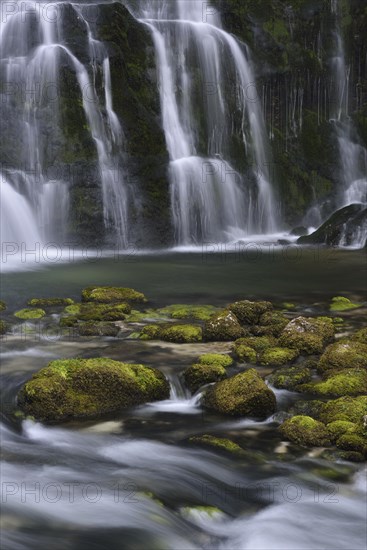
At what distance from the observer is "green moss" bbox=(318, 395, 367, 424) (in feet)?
17.3

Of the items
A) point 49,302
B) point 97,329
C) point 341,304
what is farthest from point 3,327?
point 341,304

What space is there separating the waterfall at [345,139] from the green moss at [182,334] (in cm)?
1983

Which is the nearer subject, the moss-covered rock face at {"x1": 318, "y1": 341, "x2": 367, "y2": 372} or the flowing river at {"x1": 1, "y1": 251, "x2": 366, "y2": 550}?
the flowing river at {"x1": 1, "y1": 251, "x2": 366, "y2": 550}

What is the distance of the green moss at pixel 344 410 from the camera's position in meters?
5.27

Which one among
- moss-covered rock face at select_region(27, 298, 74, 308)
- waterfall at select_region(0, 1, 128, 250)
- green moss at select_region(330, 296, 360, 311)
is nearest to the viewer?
green moss at select_region(330, 296, 360, 311)

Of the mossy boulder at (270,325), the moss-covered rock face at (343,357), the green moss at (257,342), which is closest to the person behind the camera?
the moss-covered rock face at (343,357)

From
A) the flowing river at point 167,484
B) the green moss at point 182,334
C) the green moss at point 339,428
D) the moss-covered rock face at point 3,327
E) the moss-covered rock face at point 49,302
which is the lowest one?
the flowing river at point 167,484

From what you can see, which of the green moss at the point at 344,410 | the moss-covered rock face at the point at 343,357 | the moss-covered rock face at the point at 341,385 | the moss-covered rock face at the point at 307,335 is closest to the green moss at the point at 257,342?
the moss-covered rock face at the point at 307,335

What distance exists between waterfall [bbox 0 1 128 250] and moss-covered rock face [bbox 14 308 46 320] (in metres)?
7.80

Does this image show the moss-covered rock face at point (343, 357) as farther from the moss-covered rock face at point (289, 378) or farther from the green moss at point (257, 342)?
the green moss at point (257, 342)

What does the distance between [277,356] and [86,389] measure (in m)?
2.27

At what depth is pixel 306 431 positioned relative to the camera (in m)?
5.19

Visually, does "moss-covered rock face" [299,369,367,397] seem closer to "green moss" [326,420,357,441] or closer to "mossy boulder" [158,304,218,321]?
"green moss" [326,420,357,441]

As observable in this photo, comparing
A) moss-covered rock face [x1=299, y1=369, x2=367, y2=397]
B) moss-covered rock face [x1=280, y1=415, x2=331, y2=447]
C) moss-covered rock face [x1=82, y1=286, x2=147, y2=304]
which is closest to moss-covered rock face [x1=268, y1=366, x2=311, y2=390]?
moss-covered rock face [x1=299, y1=369, x2=367, y2=397]
